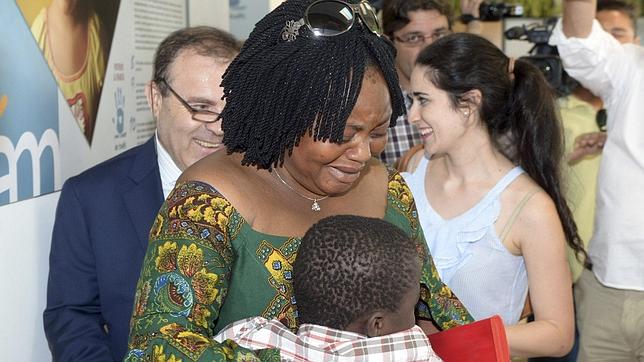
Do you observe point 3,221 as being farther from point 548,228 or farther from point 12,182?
point 548,228

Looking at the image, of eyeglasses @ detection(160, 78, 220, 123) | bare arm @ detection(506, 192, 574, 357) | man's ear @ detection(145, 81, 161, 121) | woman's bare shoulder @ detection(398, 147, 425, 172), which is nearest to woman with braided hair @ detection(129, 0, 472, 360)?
eyeglasses @ detection(160, 78, 220, 123)

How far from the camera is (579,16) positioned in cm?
310

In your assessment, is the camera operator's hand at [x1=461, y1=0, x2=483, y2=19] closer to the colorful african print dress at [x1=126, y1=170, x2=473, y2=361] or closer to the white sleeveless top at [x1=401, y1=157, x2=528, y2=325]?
the white sleeveless top at [x1=401, y1=157, x2=528, y2=325]

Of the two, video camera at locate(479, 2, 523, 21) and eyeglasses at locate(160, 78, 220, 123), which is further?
video camera at locate(479, 2, 523, 21)

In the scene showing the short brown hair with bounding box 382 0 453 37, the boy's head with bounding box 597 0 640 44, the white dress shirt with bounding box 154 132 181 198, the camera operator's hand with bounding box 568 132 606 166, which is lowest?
the camera operator's hand with bounding box 568 132 606 166

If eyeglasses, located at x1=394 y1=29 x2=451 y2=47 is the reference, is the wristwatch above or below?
below

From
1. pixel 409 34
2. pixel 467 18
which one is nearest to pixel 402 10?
pixel 409 34

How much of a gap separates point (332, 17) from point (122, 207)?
957 millimetres

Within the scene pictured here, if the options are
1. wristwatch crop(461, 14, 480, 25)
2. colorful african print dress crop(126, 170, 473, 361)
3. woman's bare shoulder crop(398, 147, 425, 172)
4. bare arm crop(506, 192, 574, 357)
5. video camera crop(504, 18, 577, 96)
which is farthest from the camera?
wristwatch crop(461, 14, 480, 25)

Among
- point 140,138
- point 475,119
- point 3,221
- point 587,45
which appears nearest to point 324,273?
point 3,221

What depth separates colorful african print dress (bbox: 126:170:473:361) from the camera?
1239 millimetres

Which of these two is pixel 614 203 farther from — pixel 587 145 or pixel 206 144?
pixel 206 144

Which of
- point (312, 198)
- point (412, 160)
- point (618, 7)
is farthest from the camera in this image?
point (618, 7)

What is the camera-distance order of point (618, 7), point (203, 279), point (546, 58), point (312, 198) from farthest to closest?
point (618, 7)
point (546, 58)
point (312, 198)
point (203, 279)
